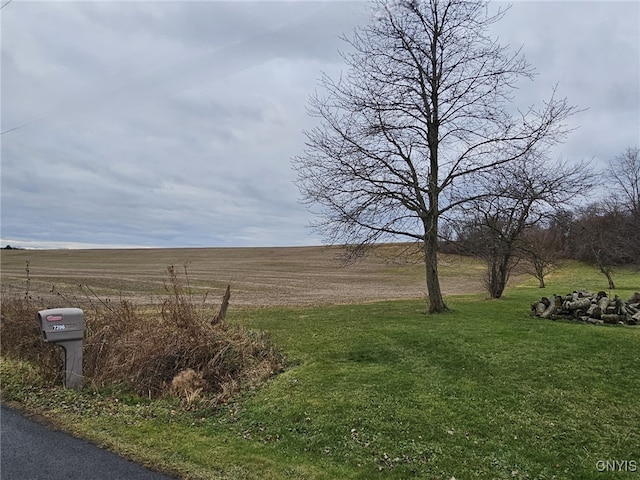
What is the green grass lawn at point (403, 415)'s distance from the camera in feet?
14.0

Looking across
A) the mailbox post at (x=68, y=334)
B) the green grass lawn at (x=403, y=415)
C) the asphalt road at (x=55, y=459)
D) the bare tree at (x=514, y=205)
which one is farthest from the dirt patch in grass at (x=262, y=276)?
the asphalt road at (x=55, y=459)

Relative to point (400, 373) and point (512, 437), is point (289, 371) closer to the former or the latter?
point (400, 373)

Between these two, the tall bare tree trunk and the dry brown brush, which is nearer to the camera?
the dry brown brush

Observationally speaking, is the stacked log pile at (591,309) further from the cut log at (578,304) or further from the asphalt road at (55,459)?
the asphalt road at (55,459)

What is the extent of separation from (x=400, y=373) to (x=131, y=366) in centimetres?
417

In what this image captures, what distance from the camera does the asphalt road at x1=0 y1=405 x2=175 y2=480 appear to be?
4.04 meters

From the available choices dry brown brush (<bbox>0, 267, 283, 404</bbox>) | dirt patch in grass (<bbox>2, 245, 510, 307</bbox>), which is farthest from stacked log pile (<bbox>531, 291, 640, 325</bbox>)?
dry brown brush (<bbox>0, 267, 283, 404</bbox>)

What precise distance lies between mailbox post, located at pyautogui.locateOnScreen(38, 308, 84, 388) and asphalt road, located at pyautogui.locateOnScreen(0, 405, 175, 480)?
1.51 meters

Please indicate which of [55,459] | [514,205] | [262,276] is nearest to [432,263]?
[514,205]

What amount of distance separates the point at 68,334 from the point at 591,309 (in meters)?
11.6

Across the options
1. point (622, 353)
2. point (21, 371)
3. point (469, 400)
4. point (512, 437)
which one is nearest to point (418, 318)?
point (622, 353)

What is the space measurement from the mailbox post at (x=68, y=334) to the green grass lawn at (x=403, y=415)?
296 millimetres

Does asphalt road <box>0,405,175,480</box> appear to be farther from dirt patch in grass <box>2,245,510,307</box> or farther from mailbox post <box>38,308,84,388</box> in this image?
dirt patch in grass <box>2,245,510,307</box>

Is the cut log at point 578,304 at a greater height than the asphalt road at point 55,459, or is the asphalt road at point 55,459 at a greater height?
the cut log at point 578,304
